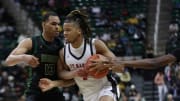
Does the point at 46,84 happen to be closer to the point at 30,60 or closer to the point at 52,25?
the point at 30,60

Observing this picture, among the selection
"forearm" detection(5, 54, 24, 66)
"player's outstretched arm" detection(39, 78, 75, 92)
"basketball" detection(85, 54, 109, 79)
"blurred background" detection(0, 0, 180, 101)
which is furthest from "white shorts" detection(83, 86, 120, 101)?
"blurred background" detection(0, 0, 180, 101)

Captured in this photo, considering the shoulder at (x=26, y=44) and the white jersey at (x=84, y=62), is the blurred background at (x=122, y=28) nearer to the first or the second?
the shoulder at (x=26, y=44)

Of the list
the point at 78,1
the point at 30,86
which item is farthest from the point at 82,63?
the point at 78,1

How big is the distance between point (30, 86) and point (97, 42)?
112cm

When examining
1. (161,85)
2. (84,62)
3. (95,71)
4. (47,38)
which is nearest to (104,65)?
(95,71)

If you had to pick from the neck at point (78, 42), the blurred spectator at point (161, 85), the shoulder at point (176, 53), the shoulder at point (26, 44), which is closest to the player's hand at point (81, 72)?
the neck at point (78, 42)

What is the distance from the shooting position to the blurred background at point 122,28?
15242mm

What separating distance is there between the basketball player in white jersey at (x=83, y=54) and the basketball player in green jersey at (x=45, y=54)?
303mm

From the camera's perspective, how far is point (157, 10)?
19.3 meters

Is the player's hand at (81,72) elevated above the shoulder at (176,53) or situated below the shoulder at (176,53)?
below

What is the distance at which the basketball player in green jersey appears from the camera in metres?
6.39

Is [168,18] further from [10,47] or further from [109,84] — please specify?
[109,84]

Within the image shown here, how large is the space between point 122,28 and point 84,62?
1215cm

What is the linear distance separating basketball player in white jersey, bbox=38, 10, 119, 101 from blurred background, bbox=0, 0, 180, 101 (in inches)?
343
